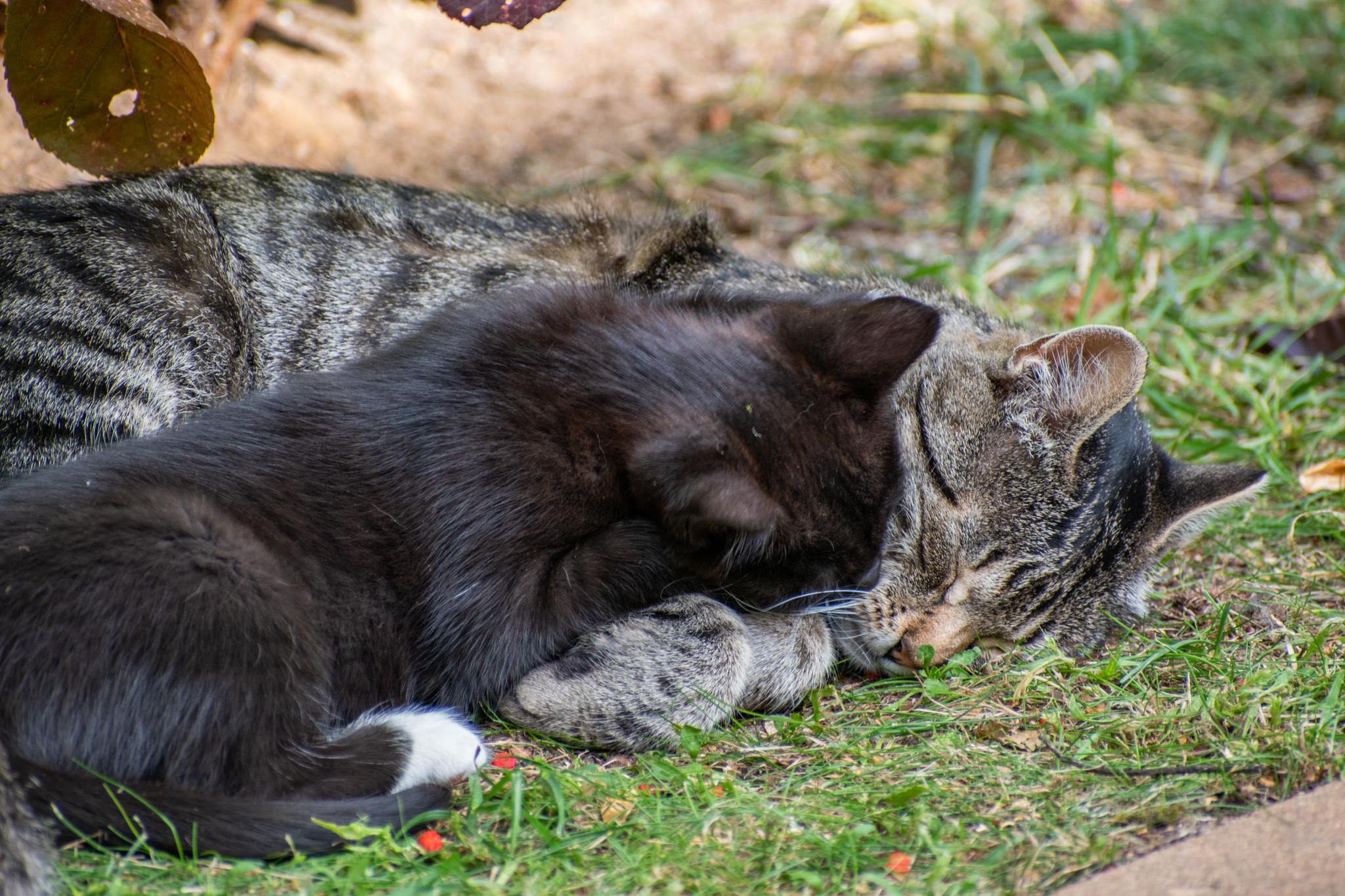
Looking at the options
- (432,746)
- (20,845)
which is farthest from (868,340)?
(20,845)

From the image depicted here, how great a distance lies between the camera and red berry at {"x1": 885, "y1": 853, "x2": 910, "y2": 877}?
242 cm

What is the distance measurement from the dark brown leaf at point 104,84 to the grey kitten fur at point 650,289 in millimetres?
545

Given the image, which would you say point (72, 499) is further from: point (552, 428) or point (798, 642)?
point (798, 642)

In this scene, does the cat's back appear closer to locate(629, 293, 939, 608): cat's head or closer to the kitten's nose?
locate(629, 293, 939, 608): cat's head

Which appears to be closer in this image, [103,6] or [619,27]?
[103,6]

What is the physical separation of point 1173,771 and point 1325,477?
2374 mm

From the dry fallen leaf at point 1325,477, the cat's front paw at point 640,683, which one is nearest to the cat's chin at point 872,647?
the cat's front paw at point 640,683

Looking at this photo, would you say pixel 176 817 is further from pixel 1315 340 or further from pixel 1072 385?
pixel 1315 340

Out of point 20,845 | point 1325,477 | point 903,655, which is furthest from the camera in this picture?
point 1325,477

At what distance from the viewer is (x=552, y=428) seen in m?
3.29

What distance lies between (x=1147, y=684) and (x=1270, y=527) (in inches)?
53.8

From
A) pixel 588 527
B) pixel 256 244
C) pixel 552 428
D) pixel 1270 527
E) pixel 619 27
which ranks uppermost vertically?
pixel 619 27

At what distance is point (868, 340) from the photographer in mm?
3451

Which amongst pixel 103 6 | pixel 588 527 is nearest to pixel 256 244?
pixel 103 6
